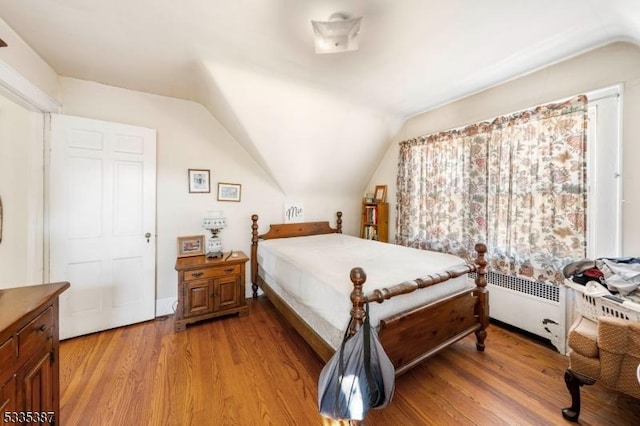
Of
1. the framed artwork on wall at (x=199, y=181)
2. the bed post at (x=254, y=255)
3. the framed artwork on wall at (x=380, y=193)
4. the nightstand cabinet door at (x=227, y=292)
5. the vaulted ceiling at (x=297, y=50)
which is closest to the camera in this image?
the vaulted ceiling at (x=297, y=50)

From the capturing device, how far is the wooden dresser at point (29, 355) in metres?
0.90

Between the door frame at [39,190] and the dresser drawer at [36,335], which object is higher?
the door frame at [39,190]

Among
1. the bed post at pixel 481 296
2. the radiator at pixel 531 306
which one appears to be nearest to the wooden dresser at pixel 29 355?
the bed post at pixel 481 296

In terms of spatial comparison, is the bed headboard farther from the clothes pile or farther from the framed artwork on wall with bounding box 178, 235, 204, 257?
the clothes pile

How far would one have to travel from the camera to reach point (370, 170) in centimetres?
410

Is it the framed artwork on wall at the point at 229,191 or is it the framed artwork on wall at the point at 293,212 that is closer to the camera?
the framed artwork on wall at the point at 229,191

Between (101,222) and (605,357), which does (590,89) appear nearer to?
(605,357)

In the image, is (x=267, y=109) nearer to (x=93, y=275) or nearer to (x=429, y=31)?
(x=429, y=31)

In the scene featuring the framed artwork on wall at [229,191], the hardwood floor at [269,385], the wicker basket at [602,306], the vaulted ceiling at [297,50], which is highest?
Result: the vaulted ceiling at [297,50]

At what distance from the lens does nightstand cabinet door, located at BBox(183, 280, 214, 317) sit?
8.23 ft

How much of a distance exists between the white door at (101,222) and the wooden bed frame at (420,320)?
1.60 metres

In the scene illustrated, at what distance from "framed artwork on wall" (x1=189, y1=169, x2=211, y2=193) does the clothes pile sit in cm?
360

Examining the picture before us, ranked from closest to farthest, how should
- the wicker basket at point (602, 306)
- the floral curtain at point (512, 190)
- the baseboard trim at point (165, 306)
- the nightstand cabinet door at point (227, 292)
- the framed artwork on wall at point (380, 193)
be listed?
the wicker basket at point (602, 306) < the floral curtain at point (512, 190) < the nightstand cabinet door at point (227, 292) < the baseboard trim at point (165, 306) < the framed artwork on wall at point (380, 193)

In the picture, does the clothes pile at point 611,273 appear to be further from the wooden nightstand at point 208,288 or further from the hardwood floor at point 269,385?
the wooden nightstand at point 208,288
